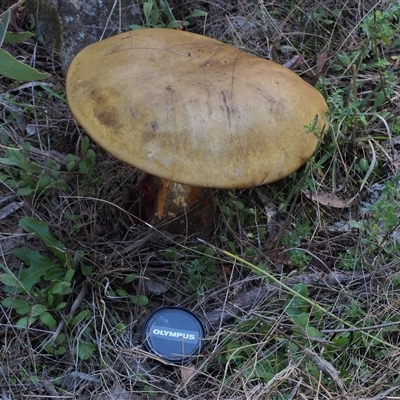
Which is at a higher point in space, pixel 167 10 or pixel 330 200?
pixel 167 10

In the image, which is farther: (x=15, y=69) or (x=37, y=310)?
(x=37, y=310)

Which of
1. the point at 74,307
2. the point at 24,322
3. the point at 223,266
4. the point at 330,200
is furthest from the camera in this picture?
the point at 330,200

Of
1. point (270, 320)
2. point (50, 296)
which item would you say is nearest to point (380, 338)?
point (270, 320)

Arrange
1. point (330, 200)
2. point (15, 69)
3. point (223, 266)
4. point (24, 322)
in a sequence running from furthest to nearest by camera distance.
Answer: point (330, 200)
point (223, 266)
point (24, 322)
point (15, 69)

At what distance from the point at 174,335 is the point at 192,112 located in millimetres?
810

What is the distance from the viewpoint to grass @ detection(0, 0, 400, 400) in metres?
1.85

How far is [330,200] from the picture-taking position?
237cm

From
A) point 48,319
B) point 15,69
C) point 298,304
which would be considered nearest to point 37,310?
point 48,319

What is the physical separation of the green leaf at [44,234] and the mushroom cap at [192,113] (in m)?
0.54

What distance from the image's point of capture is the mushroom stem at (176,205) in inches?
87.6

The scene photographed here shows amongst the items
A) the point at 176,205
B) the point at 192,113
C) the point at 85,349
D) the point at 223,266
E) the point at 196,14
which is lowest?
the point at 85,349

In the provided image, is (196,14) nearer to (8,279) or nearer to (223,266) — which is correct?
(223,266)

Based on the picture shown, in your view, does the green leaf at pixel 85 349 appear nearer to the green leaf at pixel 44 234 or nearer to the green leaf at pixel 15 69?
the green leaf at pixel 44 234

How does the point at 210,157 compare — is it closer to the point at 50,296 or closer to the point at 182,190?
the point at 182,190
